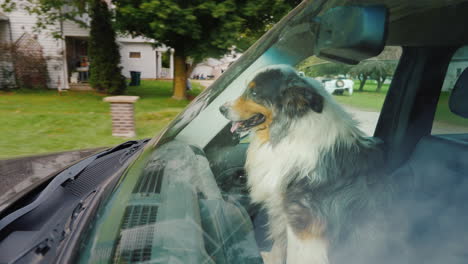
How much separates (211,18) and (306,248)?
9.86 meters

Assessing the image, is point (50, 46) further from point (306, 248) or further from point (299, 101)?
point (306, 248)

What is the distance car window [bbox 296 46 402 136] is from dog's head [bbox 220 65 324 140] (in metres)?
0.05

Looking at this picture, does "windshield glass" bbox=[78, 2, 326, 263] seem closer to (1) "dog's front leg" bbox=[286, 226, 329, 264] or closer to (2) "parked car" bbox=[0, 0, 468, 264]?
(2) "parked car" bbox=[0, 0, 468, 264]

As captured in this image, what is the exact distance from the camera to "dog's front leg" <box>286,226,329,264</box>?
119cm

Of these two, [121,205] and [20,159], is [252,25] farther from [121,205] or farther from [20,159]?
[121,205]

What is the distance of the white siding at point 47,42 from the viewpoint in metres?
18.8

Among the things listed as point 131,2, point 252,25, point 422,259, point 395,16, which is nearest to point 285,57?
point 395,16

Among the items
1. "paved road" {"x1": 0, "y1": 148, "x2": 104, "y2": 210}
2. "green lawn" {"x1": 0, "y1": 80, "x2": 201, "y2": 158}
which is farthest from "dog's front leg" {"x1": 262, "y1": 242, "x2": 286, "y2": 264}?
"green lawn" {"x1": 0, "y1": 80, "x2": 201, "y2": 158}

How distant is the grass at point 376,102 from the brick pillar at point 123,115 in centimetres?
582

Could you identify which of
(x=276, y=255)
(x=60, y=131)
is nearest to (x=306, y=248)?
(x=276, y=255)

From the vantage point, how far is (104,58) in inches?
642

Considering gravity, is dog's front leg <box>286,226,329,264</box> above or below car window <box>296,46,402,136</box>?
below

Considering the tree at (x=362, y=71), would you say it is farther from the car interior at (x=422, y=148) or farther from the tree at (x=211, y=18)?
the tree at (x=211, y=18)

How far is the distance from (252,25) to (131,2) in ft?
11.3
